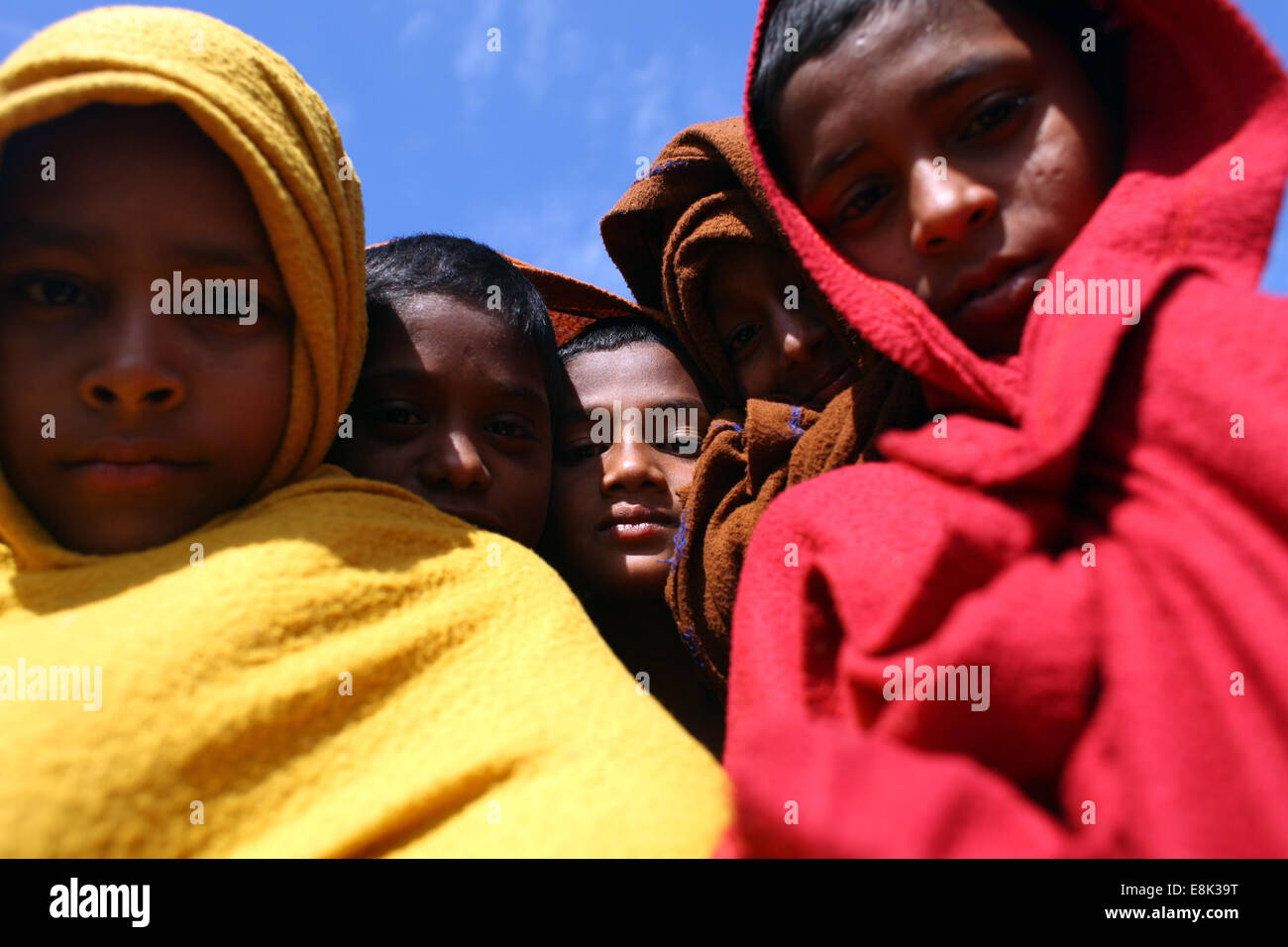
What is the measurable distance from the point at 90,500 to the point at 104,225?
39cm

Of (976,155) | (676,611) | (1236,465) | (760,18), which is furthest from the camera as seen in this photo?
(676,611)

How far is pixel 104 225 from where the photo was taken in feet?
3.94

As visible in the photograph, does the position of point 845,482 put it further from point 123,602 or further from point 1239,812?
point 123,602

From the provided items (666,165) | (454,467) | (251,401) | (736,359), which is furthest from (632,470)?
(251,401)

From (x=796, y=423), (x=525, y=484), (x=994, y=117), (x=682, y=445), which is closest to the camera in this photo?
(x=994, y=117)

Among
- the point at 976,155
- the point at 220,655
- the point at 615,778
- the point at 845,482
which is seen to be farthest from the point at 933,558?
the point at 220,655

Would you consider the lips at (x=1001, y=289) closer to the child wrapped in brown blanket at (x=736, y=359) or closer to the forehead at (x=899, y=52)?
the child wrapped in brown blanket at (x=736, y=359)

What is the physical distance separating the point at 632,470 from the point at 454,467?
Result: 49cm

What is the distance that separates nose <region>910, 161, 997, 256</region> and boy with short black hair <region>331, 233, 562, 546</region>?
0.99 m

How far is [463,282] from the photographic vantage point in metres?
2.01

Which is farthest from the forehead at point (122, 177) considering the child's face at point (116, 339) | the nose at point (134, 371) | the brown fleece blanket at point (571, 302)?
the brown fleece blanket at point (571, 302)

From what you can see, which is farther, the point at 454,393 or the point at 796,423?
the point at 454,393

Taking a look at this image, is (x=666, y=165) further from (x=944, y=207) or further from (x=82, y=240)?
(x=82, y=240)
